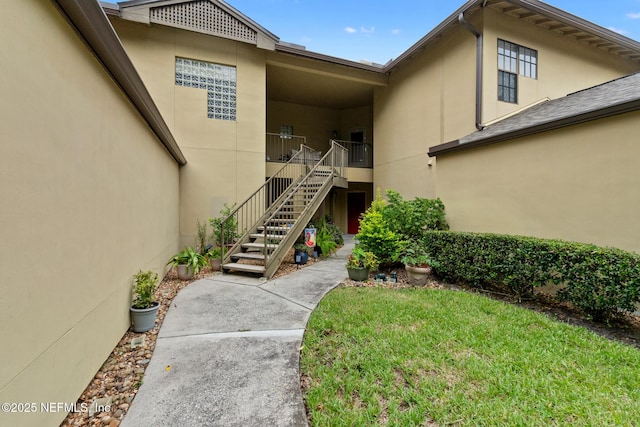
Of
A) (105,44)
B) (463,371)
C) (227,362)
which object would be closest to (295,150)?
(105,44)

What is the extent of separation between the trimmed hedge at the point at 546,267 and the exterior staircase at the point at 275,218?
11.3 ft

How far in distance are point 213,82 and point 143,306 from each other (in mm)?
7334

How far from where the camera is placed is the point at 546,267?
4.14 meters

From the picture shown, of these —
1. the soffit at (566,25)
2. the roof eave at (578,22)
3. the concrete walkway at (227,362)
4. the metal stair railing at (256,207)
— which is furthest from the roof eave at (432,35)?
the concrete walkway at (227,362)

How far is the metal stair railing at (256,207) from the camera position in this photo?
714 centimetres

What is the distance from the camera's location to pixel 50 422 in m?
1.77

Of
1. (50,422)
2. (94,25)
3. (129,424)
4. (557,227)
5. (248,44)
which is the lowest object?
(129,424)

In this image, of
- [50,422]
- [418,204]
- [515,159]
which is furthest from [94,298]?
[515,159]

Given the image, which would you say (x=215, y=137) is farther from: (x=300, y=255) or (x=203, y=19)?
(x=300, y=255)

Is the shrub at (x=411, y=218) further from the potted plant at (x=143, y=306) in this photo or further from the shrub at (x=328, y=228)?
the potted plant at (x=143, y=306)

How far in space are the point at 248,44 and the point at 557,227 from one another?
9438mm

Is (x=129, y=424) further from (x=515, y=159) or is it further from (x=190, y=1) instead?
(x=190, y=1)

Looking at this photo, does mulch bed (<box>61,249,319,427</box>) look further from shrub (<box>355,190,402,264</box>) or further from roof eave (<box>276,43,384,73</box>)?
roof eave (<box>276,43,384,73</box>)

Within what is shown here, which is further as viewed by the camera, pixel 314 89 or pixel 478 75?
→ pixel 314 89
